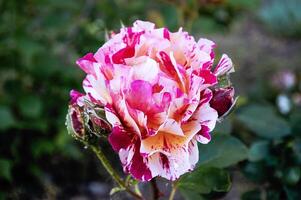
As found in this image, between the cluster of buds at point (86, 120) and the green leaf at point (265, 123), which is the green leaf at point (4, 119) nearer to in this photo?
the green leaf at point (265, 123)

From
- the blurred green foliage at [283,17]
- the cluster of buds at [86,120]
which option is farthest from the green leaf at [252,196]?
the blurred green foliage at [283,17]

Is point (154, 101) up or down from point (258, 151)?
up

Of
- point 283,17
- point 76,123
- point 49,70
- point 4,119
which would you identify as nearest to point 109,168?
point 76,123

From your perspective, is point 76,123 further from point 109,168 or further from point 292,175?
point 292,175

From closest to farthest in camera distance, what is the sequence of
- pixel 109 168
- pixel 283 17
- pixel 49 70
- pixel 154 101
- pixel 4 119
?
pixel 154 101 < pixel 109 168 < pixel 4 119 < pixel 49 70 < pixel 283 17

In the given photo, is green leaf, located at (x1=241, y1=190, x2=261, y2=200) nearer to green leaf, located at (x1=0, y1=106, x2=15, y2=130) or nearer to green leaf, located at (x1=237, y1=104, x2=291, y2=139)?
green leaf, located at (x1=237, y1=104, x2=291, y2=139)

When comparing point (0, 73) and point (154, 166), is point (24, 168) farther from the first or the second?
point (154, 166)

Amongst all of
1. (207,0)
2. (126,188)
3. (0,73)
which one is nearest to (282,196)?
(126,188)
